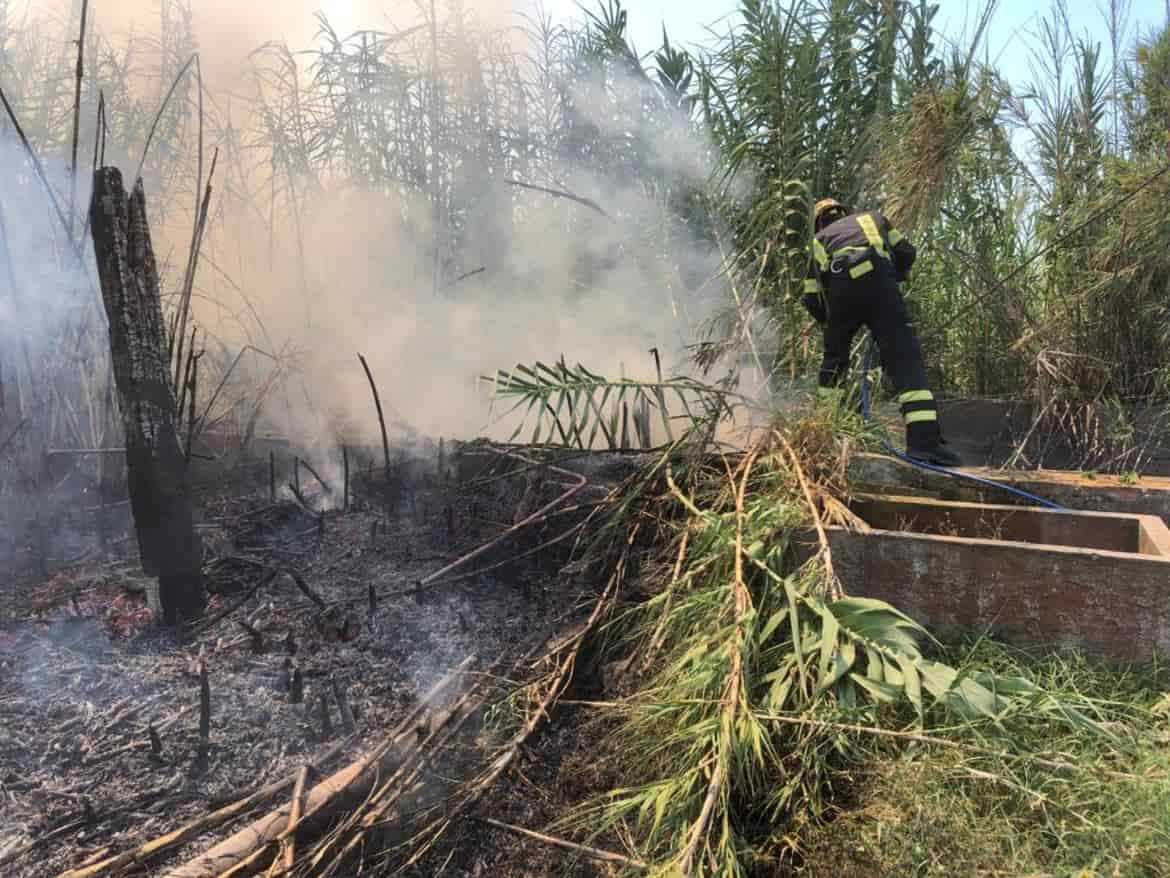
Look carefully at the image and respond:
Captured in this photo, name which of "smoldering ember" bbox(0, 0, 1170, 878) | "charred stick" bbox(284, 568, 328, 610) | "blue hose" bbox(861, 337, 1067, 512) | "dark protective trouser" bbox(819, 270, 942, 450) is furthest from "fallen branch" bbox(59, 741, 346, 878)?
"dark protective trouser" bbox(819, 270, 942, 450)

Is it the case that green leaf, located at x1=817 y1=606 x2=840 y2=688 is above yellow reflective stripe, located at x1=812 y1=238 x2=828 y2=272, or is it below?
below

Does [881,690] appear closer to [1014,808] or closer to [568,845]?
[1014,808]

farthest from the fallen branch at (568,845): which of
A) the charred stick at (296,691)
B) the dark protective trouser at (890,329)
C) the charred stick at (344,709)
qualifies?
the dark protective trouser at (890,329)

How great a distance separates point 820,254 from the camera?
4.09m

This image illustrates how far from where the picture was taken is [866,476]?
11.7 ft

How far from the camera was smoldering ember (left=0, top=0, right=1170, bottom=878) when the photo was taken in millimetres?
2168

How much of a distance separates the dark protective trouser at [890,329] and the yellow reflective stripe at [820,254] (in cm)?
12

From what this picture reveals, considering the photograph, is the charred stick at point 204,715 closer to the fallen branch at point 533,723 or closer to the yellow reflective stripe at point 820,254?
the fallen branch at point 533,723

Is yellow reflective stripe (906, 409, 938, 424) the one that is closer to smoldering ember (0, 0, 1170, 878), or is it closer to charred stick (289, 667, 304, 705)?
smoldering ember (0, 0, 1170, 878)

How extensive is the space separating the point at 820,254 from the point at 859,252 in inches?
8.8

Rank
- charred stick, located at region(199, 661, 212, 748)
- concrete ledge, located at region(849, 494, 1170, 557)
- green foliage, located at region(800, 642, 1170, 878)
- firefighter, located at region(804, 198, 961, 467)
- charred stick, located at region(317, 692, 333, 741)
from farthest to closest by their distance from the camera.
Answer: firefighter, located at region(804, 198, 961, 467) < concrete ledge, located at region(849, 494, 1170, 557) < charred stick, located at region(317, 692, 333, 741) < charred stick, located at region(199, 661, 212, 748) < green foliage, located at region(800, 642, 1170, 878)

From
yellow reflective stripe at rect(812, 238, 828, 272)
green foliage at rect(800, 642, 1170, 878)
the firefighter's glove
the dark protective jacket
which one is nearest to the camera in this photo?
green foliage at rect(800, 642, 1170, 878)

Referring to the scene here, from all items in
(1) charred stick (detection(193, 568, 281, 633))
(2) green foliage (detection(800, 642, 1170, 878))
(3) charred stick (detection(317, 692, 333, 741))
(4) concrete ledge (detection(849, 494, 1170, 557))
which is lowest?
(2) green foliage (detection(800, 642, 1170, 878))

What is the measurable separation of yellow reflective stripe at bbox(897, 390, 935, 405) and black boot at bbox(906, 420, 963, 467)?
0.37ft
